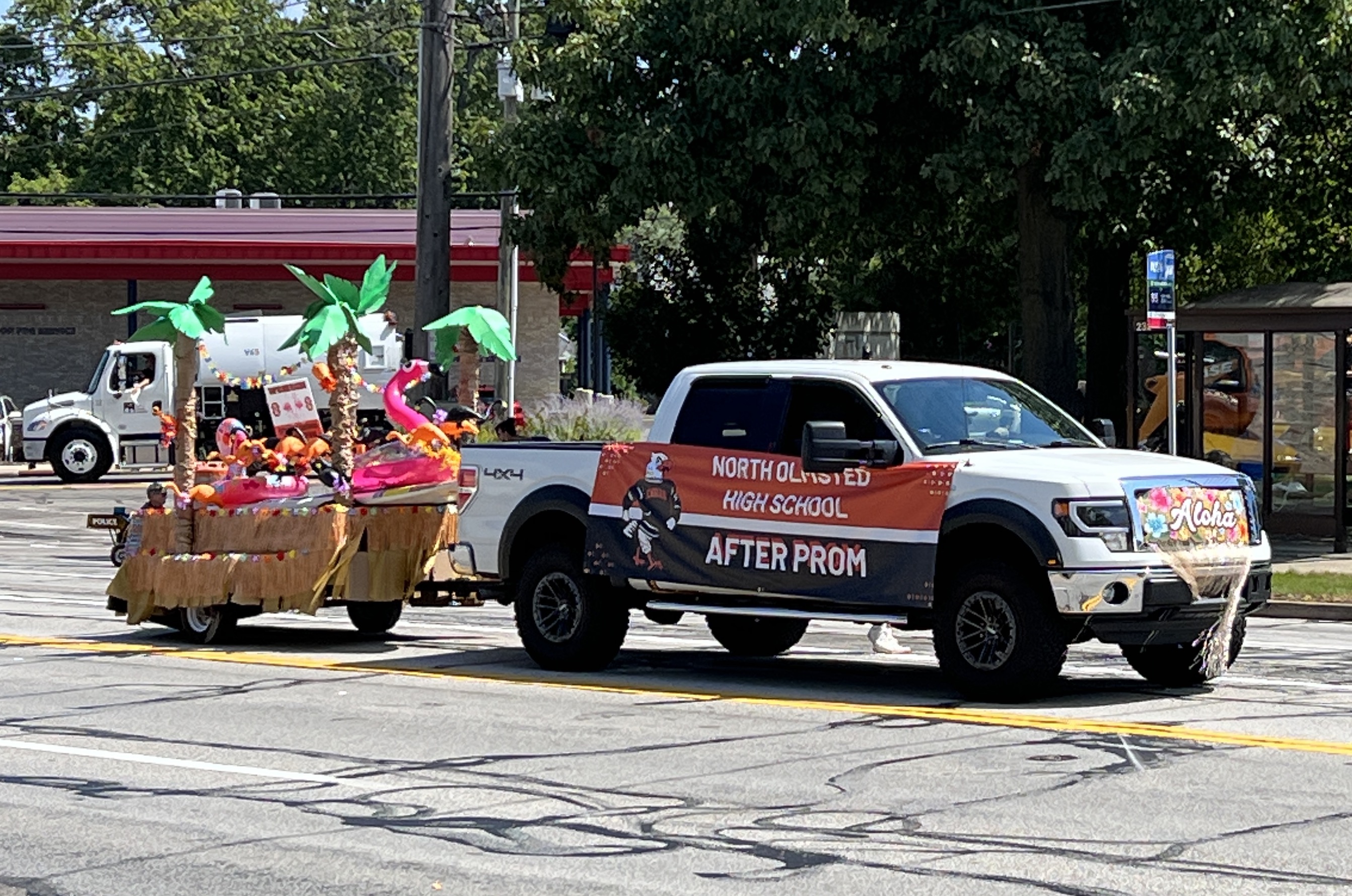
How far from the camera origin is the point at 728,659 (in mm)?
14406

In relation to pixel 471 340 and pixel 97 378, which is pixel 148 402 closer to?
pixel 97 378

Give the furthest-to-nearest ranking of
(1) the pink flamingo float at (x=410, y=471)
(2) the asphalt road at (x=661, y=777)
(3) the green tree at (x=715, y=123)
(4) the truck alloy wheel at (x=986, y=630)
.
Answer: (3) the green tree at (x=715, y=123), (1) the pink flamingo float at (x=410, y=471), (4) the truck alloy wheel at (x=986, y=630), (2) the asphalt road at (x=661, y=777)

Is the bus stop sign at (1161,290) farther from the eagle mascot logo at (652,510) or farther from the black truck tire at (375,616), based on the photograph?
the eagle mascot logo at (652,510)

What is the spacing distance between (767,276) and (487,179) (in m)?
10.7

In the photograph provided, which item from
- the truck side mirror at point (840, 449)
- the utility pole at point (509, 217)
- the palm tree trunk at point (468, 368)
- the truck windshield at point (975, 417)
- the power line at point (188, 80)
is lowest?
the truck side mirror at point (840, 449)

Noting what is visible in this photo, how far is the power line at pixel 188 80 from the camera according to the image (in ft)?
150

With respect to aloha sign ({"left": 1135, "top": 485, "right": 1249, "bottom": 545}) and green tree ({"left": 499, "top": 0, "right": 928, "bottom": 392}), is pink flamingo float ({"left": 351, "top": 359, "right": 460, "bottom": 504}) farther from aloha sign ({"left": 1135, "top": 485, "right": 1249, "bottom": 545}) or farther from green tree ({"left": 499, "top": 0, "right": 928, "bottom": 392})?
green tree ({"left": 499, "top": 0, "right": 928, "bottom": 392})

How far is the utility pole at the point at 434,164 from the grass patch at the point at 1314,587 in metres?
11.1

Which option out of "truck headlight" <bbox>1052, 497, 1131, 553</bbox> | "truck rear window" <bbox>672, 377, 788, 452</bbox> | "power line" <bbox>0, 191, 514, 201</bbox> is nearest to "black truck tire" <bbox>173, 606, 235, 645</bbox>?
"truck rear window" <bbox>672, 377, 788, 452</bbox>

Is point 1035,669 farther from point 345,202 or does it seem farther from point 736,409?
point 345,202

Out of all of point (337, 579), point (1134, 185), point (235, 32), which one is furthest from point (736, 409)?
point (235, 32)

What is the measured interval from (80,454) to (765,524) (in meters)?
29.4

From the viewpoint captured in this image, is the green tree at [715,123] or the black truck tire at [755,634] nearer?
the black truck tire at [755,634]

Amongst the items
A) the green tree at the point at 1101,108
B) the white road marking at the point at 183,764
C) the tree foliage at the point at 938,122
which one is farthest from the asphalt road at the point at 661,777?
the tree foliage at the point at 938,122
